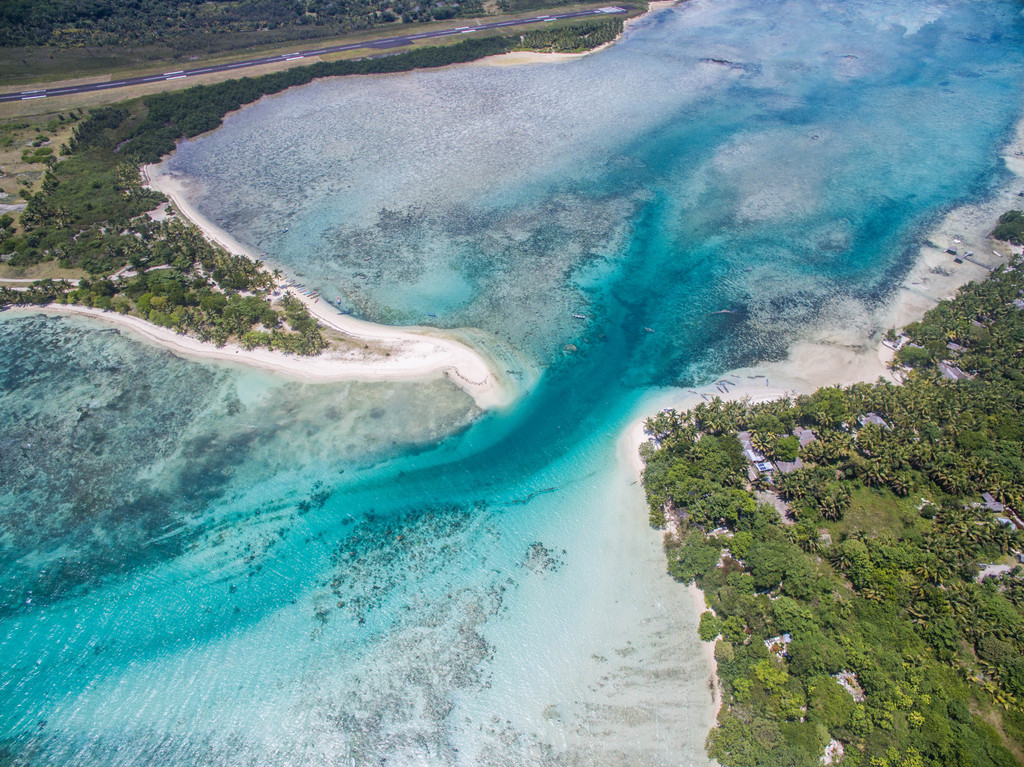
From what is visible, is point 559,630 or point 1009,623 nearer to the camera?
point 1009,623

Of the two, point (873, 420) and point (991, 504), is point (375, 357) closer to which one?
point (873, 420)

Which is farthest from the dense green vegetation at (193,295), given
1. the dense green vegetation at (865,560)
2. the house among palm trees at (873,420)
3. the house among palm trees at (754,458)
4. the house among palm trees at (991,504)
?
the house among palm trees at (991,504)

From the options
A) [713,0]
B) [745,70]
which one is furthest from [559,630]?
[713,0]

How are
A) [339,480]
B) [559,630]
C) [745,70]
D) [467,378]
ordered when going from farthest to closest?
[745,70], [467,378], [339,480], [559,630]

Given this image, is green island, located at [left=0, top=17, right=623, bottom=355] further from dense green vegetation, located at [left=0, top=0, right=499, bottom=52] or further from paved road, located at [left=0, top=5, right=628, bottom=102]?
dense green vegetation, located at [left=0, top=0, right=499, bottom=52]

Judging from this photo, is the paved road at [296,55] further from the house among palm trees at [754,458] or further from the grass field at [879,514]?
the grass field at [879,514]

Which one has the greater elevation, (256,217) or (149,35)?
(149,35)

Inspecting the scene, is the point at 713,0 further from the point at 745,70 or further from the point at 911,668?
the point at 911,668
